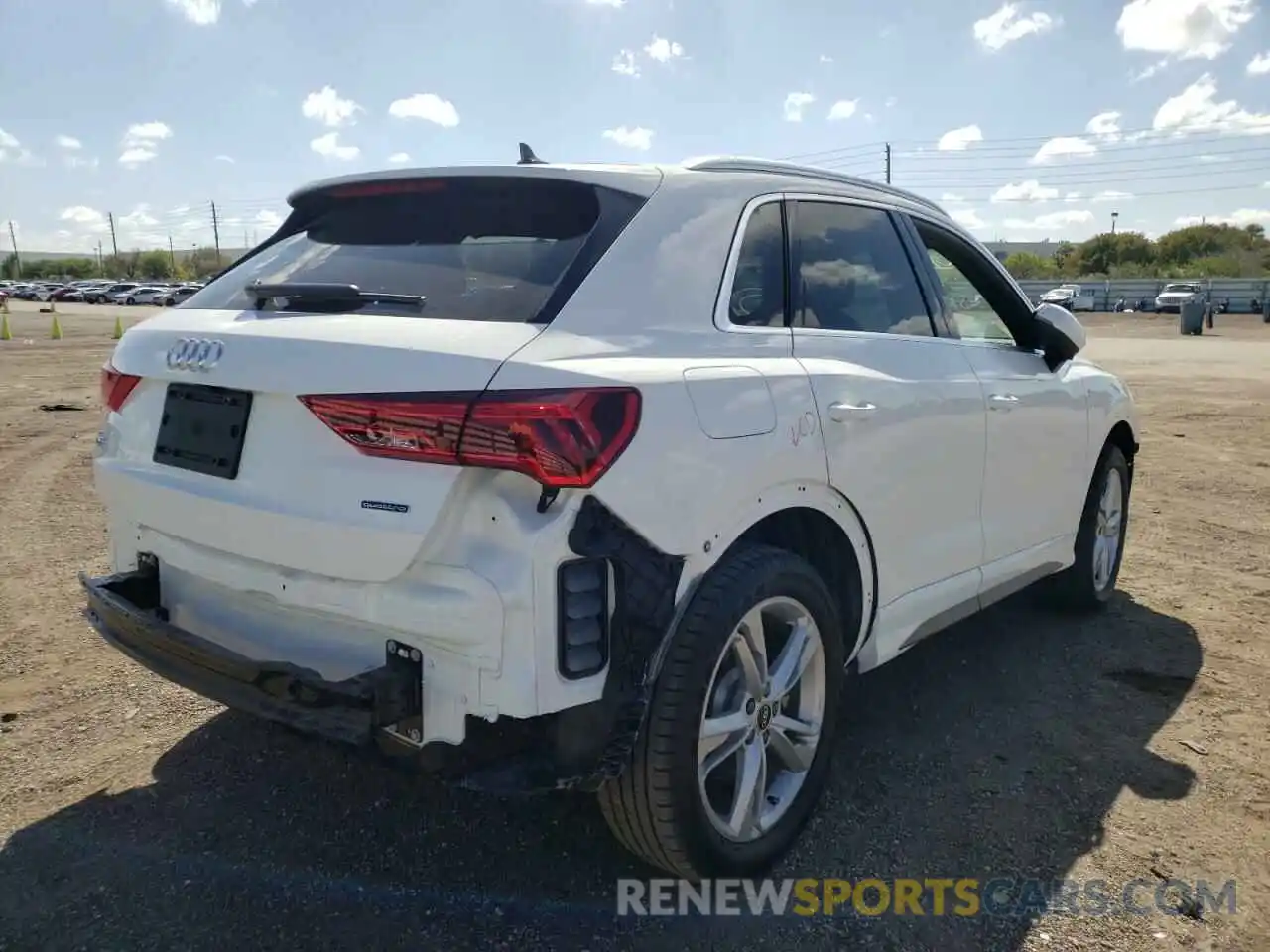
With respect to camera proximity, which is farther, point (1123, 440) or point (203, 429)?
point (1123, 440)

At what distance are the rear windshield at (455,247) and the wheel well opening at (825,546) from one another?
0.90m

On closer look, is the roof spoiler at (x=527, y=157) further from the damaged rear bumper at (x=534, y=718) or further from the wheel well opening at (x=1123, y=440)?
the wheel well opening at (x=1123, y=440)

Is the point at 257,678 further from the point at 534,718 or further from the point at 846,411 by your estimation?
the point at 846,411

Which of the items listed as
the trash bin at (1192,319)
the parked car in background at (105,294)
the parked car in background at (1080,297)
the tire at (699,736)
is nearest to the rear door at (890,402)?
the tire at (699,736)

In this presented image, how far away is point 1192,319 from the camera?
32.9 metres

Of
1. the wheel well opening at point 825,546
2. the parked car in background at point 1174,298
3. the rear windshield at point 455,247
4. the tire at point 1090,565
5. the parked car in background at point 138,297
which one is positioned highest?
the parked car in background at point 138,297

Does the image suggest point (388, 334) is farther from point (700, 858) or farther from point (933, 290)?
point (933, 290)

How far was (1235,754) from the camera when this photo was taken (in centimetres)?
354

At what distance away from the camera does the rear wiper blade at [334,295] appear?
8.26 ft

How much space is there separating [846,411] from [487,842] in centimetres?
163

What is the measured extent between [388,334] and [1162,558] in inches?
208

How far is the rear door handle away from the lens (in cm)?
289

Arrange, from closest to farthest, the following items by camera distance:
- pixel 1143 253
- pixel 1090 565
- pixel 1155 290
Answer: pixel 1090 565
pixel 1155 290
pixel 1143 253

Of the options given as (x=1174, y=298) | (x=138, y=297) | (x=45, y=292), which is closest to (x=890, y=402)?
(x=1174, y=298)
